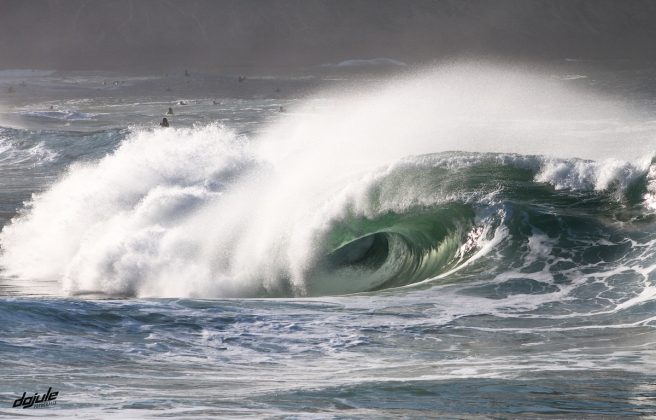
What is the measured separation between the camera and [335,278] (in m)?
18.0

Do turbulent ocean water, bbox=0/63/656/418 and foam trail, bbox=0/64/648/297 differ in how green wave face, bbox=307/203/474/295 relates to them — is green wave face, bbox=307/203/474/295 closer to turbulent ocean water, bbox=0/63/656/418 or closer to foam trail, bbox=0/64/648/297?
turbulent ocean water, bbox=0/63/656/418

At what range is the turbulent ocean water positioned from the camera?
425 inches

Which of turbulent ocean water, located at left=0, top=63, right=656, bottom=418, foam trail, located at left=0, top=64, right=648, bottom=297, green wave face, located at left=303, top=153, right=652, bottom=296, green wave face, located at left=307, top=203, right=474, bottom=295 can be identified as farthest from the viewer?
foam trail, located at left=0, top=64, right=648, bottom=297

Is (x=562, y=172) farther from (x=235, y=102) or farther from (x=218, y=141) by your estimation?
(x=235, y=102)

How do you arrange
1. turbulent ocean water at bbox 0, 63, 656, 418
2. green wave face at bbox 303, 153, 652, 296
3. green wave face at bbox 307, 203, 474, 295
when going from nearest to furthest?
1. turbulent ocean water at bbox 0, 63, 656, 418
2. green wave face at bbox 303, 153, 652, 296
3. green wave face at bbox 307, 203, 474, 295

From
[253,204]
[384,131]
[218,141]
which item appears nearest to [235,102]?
[384,131]

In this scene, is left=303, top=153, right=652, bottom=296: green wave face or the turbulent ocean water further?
left=303, top=153, right=652, bottom=296: green wave face

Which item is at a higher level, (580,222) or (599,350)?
(580,222)

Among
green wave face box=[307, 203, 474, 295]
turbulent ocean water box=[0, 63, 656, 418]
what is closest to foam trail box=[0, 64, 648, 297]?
turbulent ocean water box=[0, 63, 656, 418]

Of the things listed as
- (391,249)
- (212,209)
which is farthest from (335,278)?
(212,209)

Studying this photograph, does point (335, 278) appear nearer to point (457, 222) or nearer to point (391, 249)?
point (391, 249)

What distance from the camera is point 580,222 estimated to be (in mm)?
17859

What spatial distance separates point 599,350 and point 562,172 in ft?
26.8

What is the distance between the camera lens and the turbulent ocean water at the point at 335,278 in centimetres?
1079
